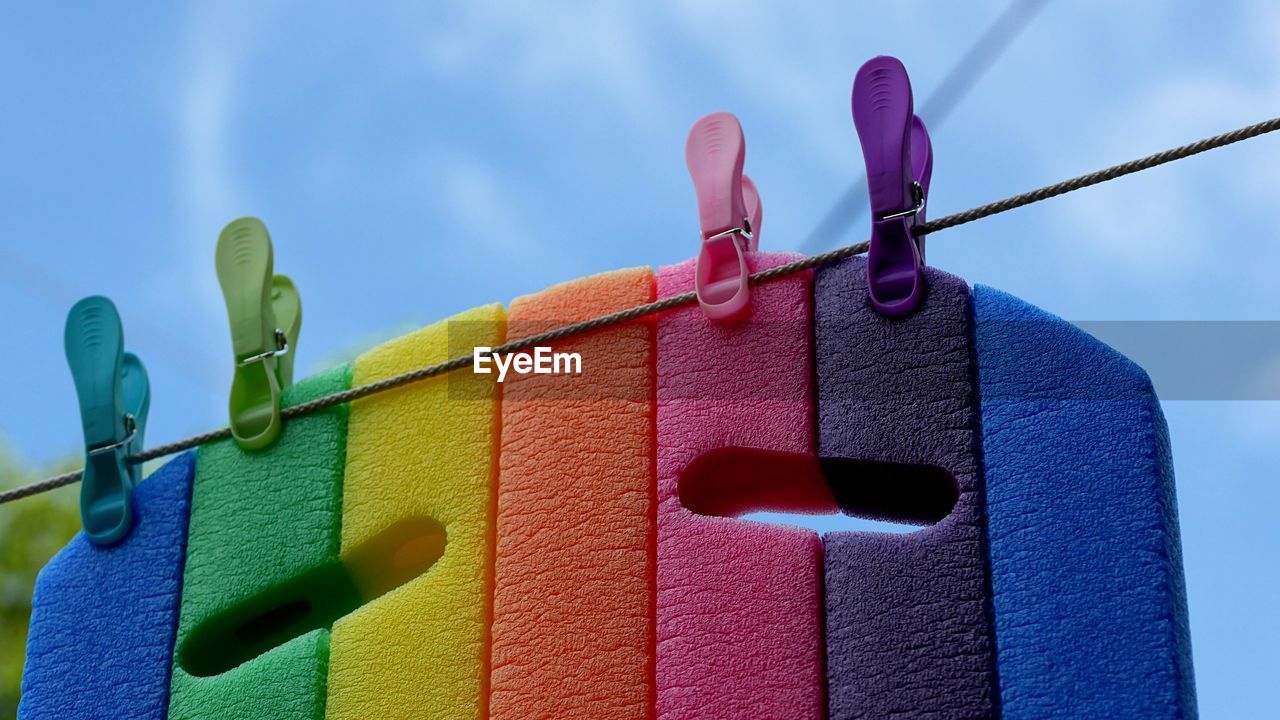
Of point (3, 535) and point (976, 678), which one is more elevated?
point (3, 535)

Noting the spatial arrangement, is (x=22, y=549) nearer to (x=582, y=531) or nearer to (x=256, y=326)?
(x=256, y=326)

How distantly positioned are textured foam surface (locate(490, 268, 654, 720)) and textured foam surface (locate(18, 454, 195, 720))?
1.94ft

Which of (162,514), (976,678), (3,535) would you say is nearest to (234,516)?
(162,514)

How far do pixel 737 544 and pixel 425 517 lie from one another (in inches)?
20.7

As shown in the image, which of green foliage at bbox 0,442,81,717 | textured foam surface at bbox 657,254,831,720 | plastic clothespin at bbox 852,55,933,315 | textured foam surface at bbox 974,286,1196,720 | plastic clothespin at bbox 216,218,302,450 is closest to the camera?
textured foam surface at bbox 974,286,1196,720

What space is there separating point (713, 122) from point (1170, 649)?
106 centimetres

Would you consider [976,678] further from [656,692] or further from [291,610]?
[291,610]

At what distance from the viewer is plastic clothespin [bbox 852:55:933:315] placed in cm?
218

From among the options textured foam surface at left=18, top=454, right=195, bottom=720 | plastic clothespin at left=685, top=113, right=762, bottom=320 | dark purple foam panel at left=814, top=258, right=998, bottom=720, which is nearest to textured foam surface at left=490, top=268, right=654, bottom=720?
plastic clothespin at left=685, top=113, right=762, bottom=320

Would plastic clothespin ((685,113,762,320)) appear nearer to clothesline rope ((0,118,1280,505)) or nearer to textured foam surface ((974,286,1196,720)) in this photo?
clothesline rope ((0,118,1280,505))

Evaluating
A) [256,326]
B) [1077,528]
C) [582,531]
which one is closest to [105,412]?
[256,326]

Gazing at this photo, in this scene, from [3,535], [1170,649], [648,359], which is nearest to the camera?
[1170,649]

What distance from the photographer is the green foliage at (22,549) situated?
5.80 meters

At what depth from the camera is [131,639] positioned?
2.43 metres
